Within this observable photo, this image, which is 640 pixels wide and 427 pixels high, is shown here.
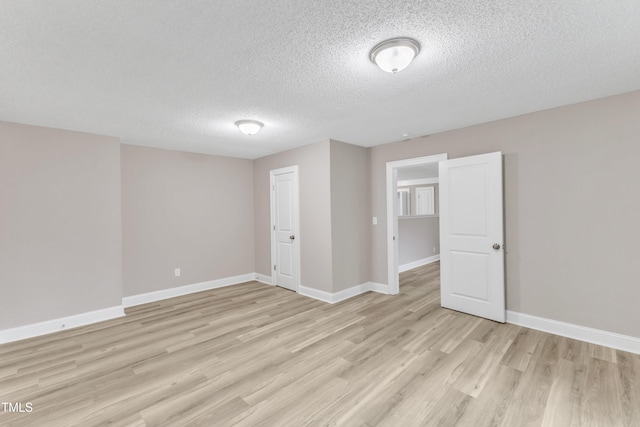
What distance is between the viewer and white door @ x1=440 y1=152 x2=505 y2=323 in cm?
326

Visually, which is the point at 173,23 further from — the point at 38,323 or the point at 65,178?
the point at 38,323

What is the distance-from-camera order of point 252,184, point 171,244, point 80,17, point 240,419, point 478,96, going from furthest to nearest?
point 252,184, point 171,244, point 478,96, point 240,419, point 80,17

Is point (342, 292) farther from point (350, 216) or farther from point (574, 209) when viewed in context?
point (574, 209)

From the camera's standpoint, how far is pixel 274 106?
2.82 metres

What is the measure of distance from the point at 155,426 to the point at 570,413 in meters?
2.72

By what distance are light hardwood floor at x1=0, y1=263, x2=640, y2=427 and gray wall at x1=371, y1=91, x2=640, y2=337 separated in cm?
40

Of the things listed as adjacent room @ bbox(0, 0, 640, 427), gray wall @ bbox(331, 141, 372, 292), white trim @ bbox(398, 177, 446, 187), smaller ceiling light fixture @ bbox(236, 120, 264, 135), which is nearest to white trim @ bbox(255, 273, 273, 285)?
adjacent room @ bbox(0, 0, 640, 427)

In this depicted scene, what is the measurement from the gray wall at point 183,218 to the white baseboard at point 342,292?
67.4 inches

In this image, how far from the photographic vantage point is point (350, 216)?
4.46 m

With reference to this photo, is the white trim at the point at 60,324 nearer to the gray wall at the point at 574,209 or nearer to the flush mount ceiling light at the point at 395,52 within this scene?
the flush mount ceiling light at the point at 395,52

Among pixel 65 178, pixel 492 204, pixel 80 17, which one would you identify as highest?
pixel 80 17

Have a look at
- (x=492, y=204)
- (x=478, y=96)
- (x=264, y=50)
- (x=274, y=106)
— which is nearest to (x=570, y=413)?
(x=492, y=204)

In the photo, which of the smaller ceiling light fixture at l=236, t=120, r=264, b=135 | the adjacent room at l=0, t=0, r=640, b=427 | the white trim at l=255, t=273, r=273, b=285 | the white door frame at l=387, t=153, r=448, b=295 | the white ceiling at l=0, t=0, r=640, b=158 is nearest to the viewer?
the white ceiling at l=0, t=0, r=640, b=158

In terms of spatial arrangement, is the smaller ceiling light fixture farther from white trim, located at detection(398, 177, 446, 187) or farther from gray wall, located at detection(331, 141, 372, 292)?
white trim, located at detection(398, 177, 446, 187)
